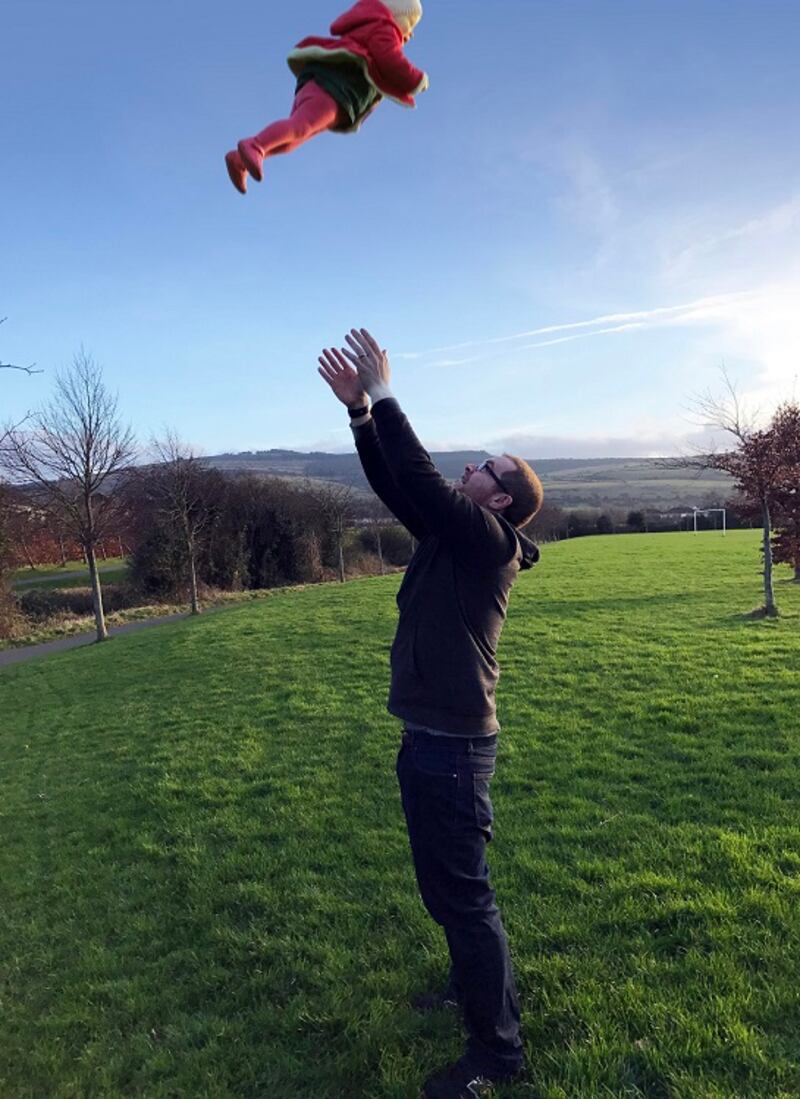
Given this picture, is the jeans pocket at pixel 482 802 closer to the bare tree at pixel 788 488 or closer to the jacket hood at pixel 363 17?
the jacket hood at pixel 363 17

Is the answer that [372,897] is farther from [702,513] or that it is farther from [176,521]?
[702,513]

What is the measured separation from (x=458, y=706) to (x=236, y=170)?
6.70 ft

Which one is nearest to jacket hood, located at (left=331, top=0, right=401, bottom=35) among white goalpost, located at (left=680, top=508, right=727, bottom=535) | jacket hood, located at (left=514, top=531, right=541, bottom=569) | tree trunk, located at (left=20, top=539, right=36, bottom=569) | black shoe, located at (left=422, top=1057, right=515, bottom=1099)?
jacket hood, located at (left=514, top=531, right=541, bottom=569)

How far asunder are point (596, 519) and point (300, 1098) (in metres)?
76.7

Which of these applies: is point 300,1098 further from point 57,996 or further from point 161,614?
point 161,614

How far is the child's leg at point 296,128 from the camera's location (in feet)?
6.59

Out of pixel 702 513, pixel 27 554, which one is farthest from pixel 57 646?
pixel 702 513

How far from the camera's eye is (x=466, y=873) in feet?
9.43

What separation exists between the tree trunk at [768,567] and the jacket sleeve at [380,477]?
1513cm

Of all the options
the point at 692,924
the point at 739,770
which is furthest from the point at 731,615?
the point at 692,924

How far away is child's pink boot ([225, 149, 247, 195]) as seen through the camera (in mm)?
2031

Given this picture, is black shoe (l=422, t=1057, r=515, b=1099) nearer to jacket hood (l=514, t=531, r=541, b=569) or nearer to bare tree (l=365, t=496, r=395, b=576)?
jacket hood (l=514, t=531, r=541, b=569)

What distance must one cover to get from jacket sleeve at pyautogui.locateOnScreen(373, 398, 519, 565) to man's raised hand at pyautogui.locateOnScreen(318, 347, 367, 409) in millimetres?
263

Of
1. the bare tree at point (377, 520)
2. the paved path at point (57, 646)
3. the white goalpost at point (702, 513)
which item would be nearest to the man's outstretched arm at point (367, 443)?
the paved path at point (57, 646)
